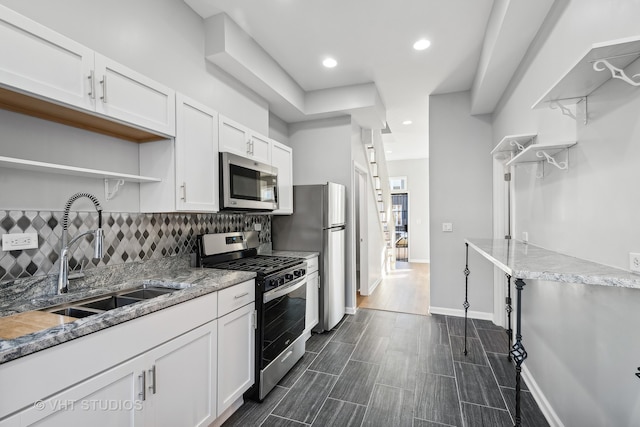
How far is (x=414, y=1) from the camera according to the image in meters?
2.34

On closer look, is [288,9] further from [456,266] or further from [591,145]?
[456,266]

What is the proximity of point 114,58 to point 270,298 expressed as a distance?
6.12 feet

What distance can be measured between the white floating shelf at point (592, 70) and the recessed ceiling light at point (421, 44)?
1620 mm

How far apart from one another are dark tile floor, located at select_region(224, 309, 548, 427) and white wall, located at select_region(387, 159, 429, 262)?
4975mm

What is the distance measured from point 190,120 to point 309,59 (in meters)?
1.67

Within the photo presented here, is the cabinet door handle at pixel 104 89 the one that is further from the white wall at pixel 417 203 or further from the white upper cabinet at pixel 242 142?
the white wall at pixel 417 203

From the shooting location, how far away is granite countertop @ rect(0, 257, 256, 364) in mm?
1018

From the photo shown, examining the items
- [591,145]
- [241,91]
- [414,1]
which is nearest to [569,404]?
[591,145]

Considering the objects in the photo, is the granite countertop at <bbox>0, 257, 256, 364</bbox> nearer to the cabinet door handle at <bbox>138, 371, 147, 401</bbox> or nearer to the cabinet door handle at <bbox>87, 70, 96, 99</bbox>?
the cabinet door handle at <bbox>138, 371, 147, 401</bbox>

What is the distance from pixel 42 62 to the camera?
4.27ft

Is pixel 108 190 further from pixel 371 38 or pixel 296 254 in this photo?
pixel 371 38

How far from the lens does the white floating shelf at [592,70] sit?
3.36 ft

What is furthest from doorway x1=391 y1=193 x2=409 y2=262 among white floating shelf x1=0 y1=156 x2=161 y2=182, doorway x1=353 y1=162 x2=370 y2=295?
white floating shelf x1=0 y1=156 x2=161 y2=182

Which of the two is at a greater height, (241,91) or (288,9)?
(288,9)
